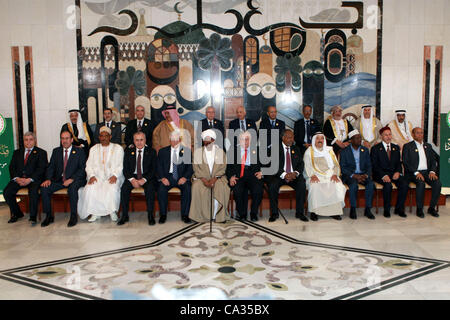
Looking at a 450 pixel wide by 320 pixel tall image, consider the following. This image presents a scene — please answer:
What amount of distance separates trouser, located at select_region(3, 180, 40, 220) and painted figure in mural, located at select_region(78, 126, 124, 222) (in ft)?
1.97

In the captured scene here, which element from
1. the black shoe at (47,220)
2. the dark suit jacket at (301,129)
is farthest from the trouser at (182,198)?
the dark suit jacket at (301,129)

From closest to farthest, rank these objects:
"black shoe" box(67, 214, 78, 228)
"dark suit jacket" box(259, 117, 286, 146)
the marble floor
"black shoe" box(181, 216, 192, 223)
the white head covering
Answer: the marble floor < "black shoe" box(67, 214, 78, 228) < "black shoe" box(181, 216, 192, 223) < the white head covering < "dark suit jacket" box(259, 117, 286, 146)

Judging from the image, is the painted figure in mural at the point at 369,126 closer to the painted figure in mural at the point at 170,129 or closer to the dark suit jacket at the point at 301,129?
the dark suit jacket at the point at 301,129

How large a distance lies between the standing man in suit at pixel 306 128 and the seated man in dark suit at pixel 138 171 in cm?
259

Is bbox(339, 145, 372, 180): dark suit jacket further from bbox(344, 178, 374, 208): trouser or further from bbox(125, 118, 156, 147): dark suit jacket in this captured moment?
bbox(125, 118, 156, 147): dark suit jacket

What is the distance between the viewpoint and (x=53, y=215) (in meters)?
5.74

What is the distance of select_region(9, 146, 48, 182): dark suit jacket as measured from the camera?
19.7 ft

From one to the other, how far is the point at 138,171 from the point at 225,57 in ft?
9.48

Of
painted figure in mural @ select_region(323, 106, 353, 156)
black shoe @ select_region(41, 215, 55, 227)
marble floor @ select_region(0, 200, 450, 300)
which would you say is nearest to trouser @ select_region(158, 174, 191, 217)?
marble floor @ select_region(0, 200, 450, 300)

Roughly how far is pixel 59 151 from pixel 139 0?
3.22 m

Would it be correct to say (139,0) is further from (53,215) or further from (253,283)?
(253,283)
